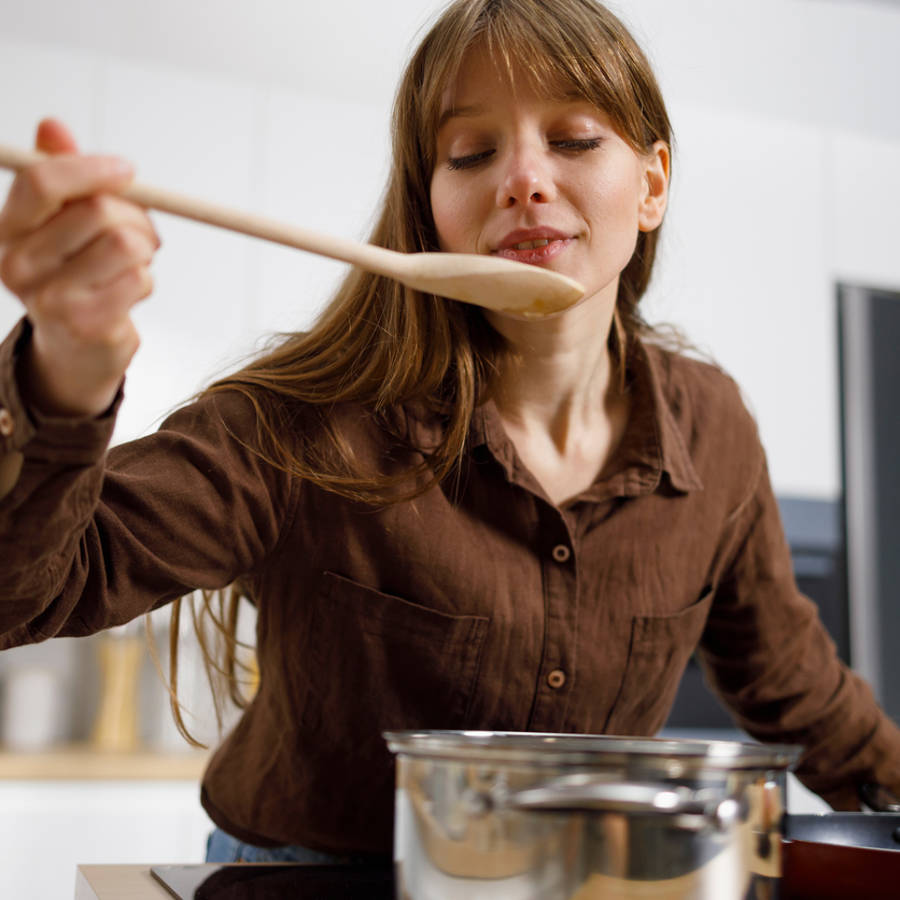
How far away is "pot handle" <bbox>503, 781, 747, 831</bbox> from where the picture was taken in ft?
1.56

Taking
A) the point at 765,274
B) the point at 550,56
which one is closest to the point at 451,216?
the point at 550,56

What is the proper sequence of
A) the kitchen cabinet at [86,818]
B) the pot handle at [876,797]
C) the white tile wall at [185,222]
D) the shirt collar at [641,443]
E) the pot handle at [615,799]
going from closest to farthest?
the pot handle at [615,799] → the shirt collar at [641,443] → the pot handle at [876,797] → the kitchen cabinet at [86,818] → the white tile wall at [185,222]

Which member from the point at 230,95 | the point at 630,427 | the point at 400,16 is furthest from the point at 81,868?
the point at 400,16

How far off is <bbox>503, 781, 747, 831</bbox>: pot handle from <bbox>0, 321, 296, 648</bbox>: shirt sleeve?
1.05 feet

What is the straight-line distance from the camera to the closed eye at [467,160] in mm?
966

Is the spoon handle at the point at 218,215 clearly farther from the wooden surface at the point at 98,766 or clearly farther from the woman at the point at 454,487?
the wooden surface at the point at 98,766

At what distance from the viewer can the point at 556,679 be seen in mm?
996

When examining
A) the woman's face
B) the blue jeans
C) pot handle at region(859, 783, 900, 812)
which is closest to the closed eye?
the woman's face

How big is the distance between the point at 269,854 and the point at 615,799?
0.64 metres

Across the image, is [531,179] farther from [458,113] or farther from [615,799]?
[615,799]

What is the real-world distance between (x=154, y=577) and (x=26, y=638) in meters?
0.10

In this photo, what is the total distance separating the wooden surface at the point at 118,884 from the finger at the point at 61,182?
18.5 inches

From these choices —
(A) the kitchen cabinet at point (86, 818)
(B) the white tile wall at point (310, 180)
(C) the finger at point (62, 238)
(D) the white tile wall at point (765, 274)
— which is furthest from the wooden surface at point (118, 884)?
(D) the white tile wall at point (765, 274)

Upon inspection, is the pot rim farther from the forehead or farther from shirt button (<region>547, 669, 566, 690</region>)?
the forehead
